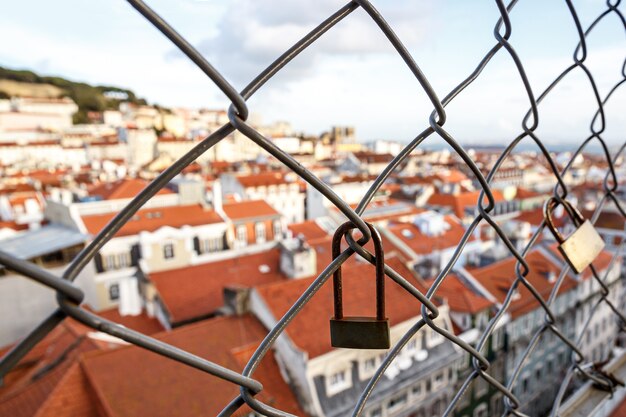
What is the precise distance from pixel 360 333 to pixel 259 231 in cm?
1858

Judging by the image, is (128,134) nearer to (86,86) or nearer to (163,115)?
(163,115)

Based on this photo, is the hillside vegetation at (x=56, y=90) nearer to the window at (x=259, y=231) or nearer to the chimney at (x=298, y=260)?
the window at (x=259, y=231)

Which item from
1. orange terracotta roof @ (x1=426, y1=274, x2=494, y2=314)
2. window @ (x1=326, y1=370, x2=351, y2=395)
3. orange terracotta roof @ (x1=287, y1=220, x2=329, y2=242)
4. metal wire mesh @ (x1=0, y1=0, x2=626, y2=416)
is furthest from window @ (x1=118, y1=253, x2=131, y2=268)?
metal wire mesh @ (x1=0, y1=0, x2=626, y2=416)

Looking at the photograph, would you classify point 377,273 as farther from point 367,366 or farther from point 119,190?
point 119,190

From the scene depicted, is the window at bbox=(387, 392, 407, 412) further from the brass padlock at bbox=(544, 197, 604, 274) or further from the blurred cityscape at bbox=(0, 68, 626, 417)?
the brass padlock at bbox=(544, 197, 604, 274)

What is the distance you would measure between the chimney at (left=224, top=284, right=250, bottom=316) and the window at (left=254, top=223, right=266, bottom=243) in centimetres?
881

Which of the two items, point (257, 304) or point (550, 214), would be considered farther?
point (257, 304)

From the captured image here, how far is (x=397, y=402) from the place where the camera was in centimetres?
986

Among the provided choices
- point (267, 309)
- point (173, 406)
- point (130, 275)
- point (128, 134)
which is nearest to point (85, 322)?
point (173, 406)

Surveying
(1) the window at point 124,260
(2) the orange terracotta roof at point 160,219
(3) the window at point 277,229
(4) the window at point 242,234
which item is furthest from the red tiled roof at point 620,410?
(3) the window at point 277,229

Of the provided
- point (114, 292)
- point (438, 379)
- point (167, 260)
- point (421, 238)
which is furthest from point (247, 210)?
point (438, 379)

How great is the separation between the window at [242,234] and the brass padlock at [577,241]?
57.8 ft

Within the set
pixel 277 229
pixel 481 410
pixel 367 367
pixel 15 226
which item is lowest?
pixel 481 410

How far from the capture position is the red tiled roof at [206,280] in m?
11.8
